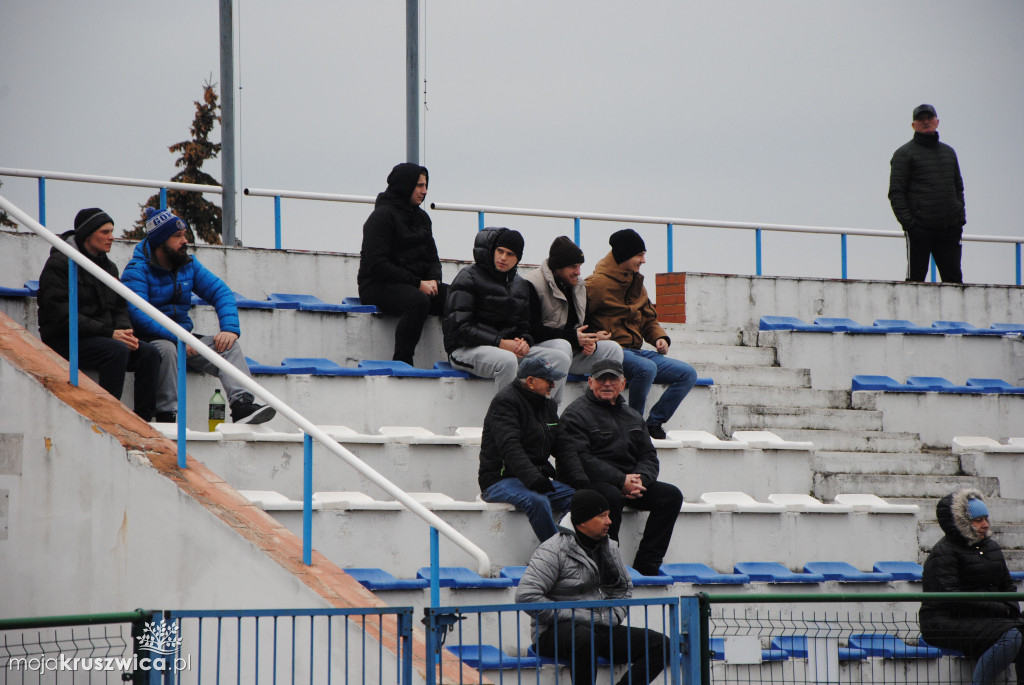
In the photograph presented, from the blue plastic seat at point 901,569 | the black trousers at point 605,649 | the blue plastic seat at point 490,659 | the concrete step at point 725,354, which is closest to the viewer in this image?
the black trousers at point 605,649

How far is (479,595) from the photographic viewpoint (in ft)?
20.7

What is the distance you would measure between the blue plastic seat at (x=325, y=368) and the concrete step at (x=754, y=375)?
2689 mm

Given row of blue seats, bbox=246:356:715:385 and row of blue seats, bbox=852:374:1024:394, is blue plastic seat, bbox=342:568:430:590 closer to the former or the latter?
row of blue seats, bbox=246:356:715:385

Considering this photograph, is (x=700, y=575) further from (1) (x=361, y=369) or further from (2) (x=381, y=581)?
(1) (x=361, y=369)

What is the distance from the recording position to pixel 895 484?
339 inches

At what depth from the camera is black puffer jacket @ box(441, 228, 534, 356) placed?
796 cm

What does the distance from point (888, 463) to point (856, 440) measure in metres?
0.32

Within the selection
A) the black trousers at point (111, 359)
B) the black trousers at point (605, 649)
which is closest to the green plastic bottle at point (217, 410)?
the black trousers at point (111, 359)

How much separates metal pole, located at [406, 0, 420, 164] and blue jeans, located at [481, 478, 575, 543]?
4.52 meters

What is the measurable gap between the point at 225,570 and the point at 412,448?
6.60ft

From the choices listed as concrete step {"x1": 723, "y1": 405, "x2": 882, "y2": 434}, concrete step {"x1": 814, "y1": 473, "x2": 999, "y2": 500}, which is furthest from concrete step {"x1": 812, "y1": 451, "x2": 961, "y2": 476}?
concrete step {"x1": 723, "y1": 405, "x2": 882, "y2": 434}

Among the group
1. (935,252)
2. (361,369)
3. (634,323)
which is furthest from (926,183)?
(361,369)

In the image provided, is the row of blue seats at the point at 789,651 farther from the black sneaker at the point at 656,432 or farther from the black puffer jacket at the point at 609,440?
the black sneaker at the point at 656,432

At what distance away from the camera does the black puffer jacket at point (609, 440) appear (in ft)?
23.1
